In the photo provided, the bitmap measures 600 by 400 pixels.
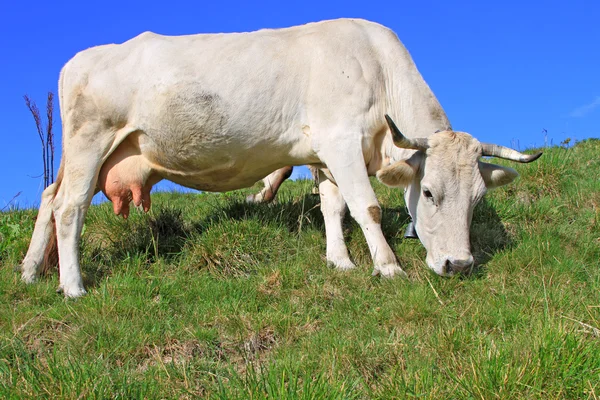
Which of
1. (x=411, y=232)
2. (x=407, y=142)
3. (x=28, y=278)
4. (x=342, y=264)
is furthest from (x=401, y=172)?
(x=28, y=278)

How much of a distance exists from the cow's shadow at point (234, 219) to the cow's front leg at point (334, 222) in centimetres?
21

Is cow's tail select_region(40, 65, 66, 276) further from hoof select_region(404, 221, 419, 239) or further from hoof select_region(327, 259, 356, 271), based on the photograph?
hoof select_region(404, 221, 419, 239)

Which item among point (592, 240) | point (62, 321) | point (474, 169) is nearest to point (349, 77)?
point (474, 169)

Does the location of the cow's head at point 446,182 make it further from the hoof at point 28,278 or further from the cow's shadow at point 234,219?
the hoof at point 28,278

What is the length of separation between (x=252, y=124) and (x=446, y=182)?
2.11 meters

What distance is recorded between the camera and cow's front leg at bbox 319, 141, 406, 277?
6172mm

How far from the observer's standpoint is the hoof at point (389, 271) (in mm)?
5805

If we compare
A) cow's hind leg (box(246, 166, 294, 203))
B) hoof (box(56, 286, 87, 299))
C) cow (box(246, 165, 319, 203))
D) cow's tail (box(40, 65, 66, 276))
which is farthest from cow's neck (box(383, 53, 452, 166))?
cow's tail (box(40, 65, 66, 276))

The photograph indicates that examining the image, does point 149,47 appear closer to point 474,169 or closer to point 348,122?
point 348,122

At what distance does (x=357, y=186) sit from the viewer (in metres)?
6.26

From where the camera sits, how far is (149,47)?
685 centimetres

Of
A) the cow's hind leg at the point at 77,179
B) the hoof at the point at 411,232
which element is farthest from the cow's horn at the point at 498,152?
the cow's hind leg at the point at 77,179

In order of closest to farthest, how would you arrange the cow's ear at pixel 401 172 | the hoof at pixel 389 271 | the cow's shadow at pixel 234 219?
the hoof at pixel 389 271 < the cow's ear at pixel 401 172 < the cow's shadow at pixel 234 219

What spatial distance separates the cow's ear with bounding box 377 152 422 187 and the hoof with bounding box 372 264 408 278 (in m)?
0.89
